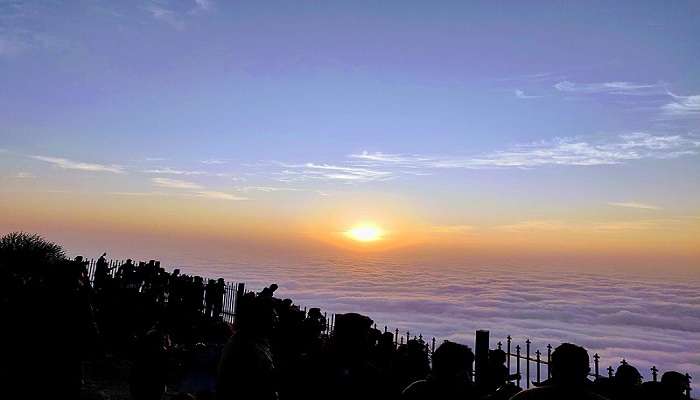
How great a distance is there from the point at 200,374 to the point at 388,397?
1822mm

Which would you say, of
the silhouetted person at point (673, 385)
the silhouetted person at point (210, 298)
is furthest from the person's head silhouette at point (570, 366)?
the silhouetted person at point (210, 298)

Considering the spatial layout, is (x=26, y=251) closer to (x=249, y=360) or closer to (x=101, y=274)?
(x=101, y=274)

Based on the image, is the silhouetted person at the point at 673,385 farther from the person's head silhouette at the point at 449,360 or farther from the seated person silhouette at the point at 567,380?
the person's head silhouette at the point at 449,360

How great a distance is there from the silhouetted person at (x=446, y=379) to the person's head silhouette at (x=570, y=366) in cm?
60

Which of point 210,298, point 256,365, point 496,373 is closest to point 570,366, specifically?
point 256,365

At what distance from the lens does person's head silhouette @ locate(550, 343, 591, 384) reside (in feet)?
10.1

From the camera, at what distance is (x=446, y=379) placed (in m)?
3.46

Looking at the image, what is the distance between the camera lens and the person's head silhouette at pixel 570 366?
3.08m

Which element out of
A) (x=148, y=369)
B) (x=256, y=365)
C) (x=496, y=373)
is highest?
(x=256, y=365)

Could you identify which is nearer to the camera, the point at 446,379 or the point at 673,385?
the point at 446,379

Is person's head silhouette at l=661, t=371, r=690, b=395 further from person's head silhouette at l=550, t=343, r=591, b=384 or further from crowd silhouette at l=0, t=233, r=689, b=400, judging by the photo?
person's head silhouette at l=550, t=343, r=591, b=384

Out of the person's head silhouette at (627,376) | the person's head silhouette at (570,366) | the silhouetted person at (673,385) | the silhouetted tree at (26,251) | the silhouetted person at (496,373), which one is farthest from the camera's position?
the silhouetted tree at (26,251)

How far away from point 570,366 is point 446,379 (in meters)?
0.79

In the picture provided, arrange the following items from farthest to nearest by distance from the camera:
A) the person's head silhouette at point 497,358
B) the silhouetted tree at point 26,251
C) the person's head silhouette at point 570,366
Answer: the silhouetted tree at point 26,251 < the person's head silhouette at point 497,358 < the person's head silhouette at point 570,366
